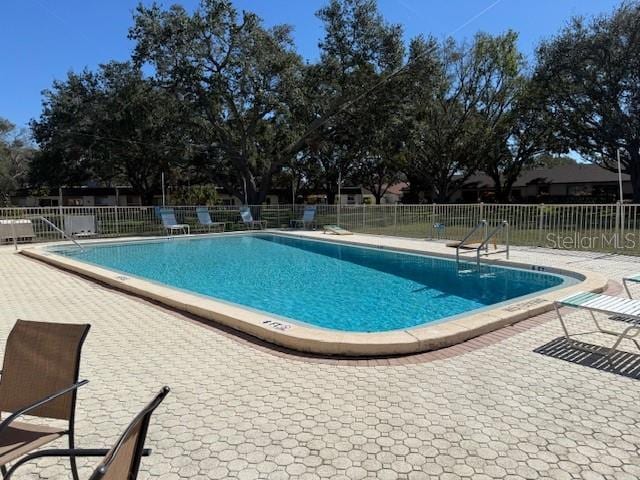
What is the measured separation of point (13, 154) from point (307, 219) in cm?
4459

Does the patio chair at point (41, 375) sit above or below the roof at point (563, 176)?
below

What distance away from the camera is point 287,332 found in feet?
14.8

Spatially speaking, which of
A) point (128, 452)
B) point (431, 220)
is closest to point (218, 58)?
point (431, 220)

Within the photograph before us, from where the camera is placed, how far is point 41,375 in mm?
2141

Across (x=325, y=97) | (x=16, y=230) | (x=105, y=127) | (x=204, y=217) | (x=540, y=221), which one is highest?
(x=325, y=97)

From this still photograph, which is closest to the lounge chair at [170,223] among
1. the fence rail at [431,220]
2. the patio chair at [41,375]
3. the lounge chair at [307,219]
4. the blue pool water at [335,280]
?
the fence rail at [431,220]

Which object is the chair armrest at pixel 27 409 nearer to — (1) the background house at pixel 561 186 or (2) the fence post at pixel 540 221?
(2) the fence post at pixel 540 221

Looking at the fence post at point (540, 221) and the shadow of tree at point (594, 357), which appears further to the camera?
the fence post at point (540, 221)

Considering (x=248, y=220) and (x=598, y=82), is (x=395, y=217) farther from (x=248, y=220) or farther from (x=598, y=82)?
(x=598, y=82)

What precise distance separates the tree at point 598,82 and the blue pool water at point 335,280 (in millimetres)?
19217

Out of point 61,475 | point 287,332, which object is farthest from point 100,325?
point 61,475

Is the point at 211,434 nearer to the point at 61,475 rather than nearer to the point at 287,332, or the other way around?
the point at 61,475

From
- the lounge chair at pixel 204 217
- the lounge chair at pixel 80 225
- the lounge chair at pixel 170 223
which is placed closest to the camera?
the lounge chair at pixel 80 225

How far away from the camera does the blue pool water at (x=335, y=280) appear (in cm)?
718
